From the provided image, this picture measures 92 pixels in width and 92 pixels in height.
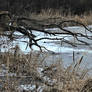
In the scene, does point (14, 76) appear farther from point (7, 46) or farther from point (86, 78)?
point (7, 46)

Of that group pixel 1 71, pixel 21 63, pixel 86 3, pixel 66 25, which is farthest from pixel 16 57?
pixel 86 3

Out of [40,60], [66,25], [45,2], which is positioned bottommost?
[45,2]

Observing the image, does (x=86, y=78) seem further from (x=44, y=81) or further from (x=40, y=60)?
(x=40, y=60)

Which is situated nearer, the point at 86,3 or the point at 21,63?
the point at 21,63

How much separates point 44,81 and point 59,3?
22301 millimetres

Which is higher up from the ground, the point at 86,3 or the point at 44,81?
the point at 44,81

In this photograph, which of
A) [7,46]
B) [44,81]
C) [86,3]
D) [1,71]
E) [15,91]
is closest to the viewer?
[15,91]

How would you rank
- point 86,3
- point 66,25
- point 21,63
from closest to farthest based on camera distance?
1. point 21,63
2. point 66,25
3. point 86,3

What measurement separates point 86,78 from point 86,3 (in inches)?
872

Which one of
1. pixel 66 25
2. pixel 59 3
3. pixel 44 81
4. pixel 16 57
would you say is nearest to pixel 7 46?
pixel 16 57

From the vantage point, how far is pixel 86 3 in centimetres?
2553

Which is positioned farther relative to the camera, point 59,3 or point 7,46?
point 59,3

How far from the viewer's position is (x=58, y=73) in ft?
12.5

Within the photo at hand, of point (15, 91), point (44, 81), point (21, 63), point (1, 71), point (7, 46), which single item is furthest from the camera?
point (7, 46)
